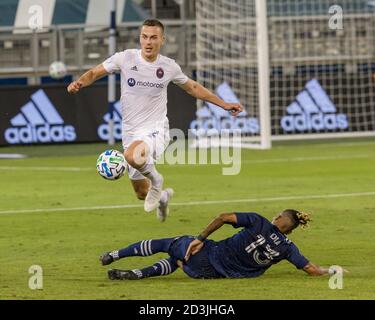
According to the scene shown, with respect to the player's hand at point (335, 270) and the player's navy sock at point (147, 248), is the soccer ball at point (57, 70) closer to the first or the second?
the player's navy sock at point (147, 248)

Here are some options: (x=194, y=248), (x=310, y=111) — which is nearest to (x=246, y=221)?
(x=194, y=248)

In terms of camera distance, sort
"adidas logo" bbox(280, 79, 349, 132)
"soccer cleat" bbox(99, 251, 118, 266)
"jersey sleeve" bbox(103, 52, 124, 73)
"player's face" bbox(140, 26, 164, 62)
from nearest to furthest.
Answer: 1. "soccer cleat" bbox(99, 251, 118, 266)
2. "player's face" bbox(140, 26, 164, 62)
3. "jersey sleeve" bbox(103, 52, 124, 73)
4. "adidas logo" bbox(280, 79, 349, 132)

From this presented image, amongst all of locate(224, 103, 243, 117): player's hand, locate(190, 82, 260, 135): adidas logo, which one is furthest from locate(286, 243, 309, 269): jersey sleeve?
locate(190, 82, 260, 135): adidas logo

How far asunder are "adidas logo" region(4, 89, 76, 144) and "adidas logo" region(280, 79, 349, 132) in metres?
5.33

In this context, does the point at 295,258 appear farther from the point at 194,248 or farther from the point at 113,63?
the point at 113,63

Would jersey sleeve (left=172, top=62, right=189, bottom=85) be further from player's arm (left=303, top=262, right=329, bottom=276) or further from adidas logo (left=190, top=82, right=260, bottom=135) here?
adidas logo (left=190, top=82, right=260, bottom=135)

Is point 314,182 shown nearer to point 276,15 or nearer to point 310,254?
point 310,254

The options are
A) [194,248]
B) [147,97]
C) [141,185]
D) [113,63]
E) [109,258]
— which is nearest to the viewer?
[194,248]

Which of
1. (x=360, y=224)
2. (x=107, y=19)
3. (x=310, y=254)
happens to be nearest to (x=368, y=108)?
(x=107, y=19)

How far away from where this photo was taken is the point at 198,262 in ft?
43.1

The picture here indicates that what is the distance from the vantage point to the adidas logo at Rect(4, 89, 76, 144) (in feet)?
102

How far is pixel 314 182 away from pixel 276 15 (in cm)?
1317

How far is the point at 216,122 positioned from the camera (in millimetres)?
31578

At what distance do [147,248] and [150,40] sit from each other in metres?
3.23
